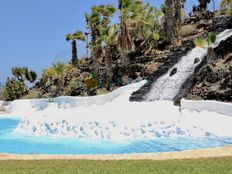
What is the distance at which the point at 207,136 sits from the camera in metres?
17.0

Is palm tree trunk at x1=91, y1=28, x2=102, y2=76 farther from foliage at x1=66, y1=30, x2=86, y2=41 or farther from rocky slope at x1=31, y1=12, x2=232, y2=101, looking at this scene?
foliage at x1=66, y1=30, x2=86, y2=41

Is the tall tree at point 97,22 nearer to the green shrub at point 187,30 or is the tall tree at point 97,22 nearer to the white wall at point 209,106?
the green shrub at point 187,30

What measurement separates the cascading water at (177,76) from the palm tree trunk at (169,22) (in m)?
6.04

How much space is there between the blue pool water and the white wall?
383 cm

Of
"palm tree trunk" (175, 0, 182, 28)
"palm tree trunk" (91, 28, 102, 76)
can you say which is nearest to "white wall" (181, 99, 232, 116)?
"palm tree trunk" (91, 28, 102, 76)

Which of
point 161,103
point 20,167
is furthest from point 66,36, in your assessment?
point 20,167

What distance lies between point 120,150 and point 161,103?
34.2ft

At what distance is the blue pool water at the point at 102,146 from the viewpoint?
15.4 m

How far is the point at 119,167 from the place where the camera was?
392 inches

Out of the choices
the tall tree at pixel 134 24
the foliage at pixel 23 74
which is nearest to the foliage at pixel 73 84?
the tall tree at pixel 134 24

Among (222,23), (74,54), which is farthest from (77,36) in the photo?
(222,23)

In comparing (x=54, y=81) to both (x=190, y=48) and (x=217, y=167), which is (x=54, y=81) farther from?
(x=217, y=167)

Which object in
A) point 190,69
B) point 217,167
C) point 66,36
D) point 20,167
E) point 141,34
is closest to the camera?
point 217,167

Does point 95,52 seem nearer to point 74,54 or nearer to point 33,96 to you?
point 33,96
